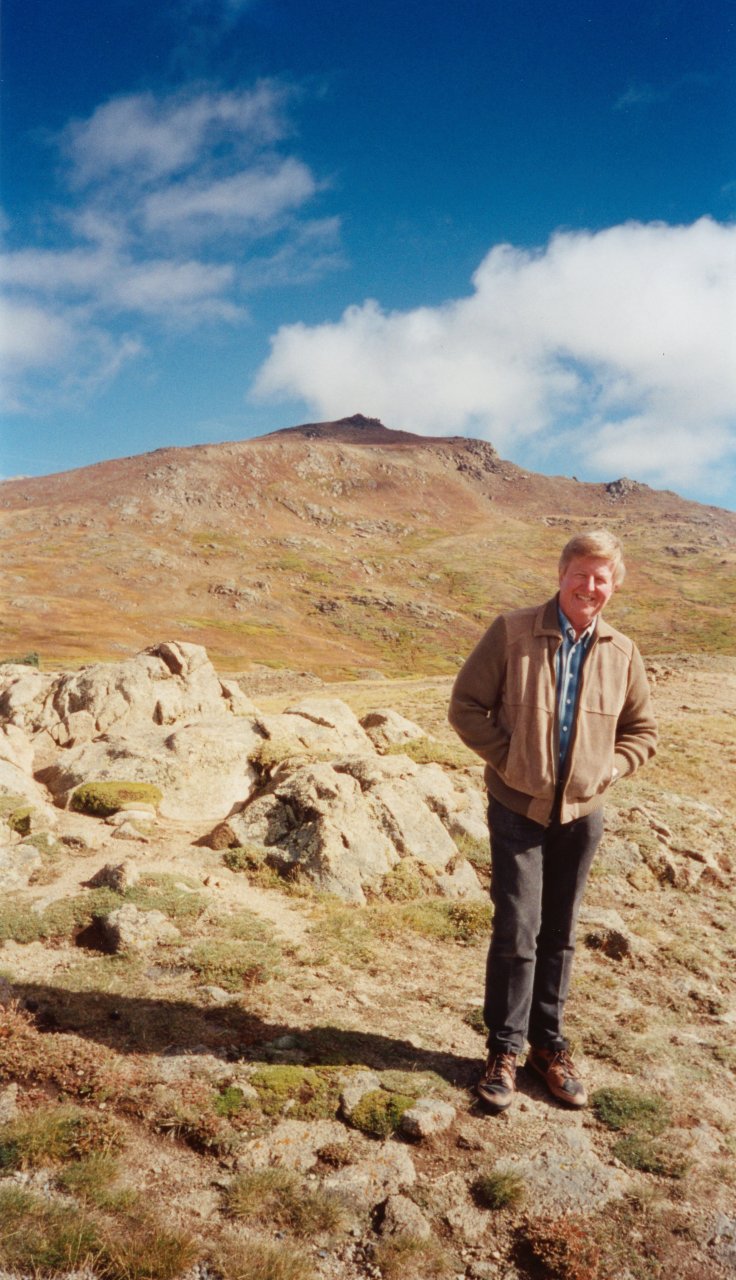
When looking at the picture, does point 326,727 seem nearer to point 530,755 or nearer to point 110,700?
point 110,700

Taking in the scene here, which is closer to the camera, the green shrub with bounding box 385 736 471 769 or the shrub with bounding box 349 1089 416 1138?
the shrub with bounding box 349 1089 416 1138

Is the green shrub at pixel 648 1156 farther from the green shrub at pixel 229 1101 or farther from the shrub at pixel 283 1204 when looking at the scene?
the green shrub at pixel 229 1101

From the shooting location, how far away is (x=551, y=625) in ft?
18.3

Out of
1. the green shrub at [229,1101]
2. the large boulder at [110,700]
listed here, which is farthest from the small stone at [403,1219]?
the large boulder at [110,700]

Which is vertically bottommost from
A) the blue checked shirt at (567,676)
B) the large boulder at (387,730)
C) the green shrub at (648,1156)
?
the green shrub at (648,1156)

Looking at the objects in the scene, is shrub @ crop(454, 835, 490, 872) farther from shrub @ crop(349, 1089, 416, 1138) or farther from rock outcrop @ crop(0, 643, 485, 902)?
shrub @ crop(349, 1089, 416, 1138)

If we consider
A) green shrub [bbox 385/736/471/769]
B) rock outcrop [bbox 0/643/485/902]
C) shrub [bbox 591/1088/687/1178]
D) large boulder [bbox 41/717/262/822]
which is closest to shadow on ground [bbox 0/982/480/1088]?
shrub [bbox 591/1088/687/1178]

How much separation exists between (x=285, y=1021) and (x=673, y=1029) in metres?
4.22

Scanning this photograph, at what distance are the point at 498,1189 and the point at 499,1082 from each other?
0.96m

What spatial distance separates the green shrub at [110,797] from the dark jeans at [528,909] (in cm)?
897

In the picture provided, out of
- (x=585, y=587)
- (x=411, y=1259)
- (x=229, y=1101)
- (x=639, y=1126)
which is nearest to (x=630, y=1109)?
(x=639, y=1126)

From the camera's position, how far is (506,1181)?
4.92 m

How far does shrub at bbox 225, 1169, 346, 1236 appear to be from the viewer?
448 centimetres

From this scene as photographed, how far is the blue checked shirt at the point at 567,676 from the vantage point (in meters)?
5.59
